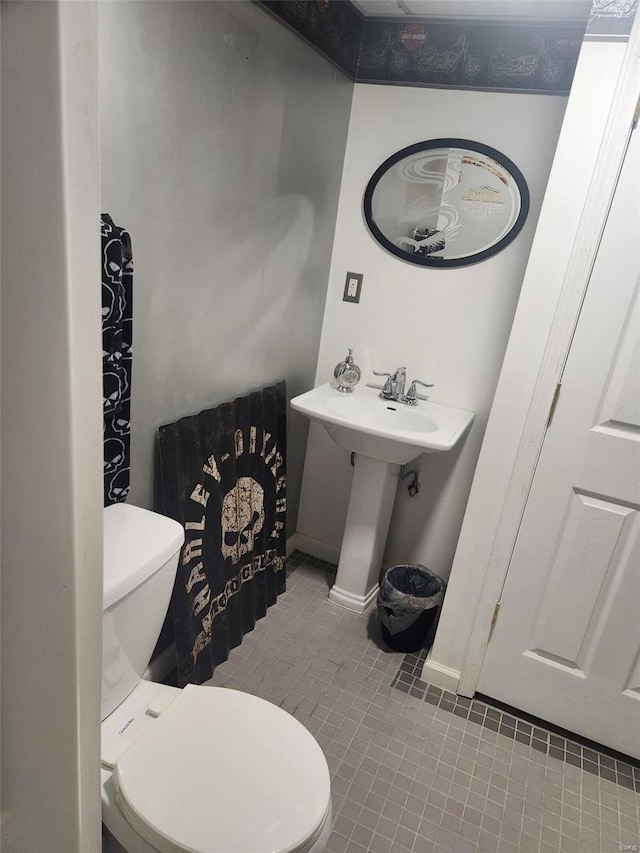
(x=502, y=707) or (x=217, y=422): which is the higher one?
(x=217, y=422)

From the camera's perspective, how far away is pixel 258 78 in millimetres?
1601

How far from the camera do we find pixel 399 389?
2184mm

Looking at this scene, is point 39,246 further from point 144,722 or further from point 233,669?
point 233,669

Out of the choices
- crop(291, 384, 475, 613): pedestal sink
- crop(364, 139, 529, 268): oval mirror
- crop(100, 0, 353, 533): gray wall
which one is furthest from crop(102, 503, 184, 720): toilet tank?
crop(364, 139, 529, 268): oval mirror

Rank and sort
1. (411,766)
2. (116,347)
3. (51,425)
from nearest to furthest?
(51,425), (116,347), (411,766)

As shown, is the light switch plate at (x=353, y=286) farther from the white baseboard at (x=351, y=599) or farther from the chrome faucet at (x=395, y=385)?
the white baseboard at (x=351, y=599)

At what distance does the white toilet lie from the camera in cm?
100

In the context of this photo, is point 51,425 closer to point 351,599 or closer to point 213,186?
point 213,186

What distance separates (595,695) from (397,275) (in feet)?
5.39

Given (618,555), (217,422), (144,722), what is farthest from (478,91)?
(144,722)

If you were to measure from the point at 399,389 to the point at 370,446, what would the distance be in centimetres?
33

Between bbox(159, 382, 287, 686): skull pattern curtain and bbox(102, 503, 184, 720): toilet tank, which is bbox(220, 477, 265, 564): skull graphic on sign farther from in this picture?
bbox(102, 503, 184, 720): toilet tank

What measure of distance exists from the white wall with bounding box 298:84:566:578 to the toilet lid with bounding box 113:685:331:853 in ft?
4.12

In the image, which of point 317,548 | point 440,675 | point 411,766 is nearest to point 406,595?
point 440,675
